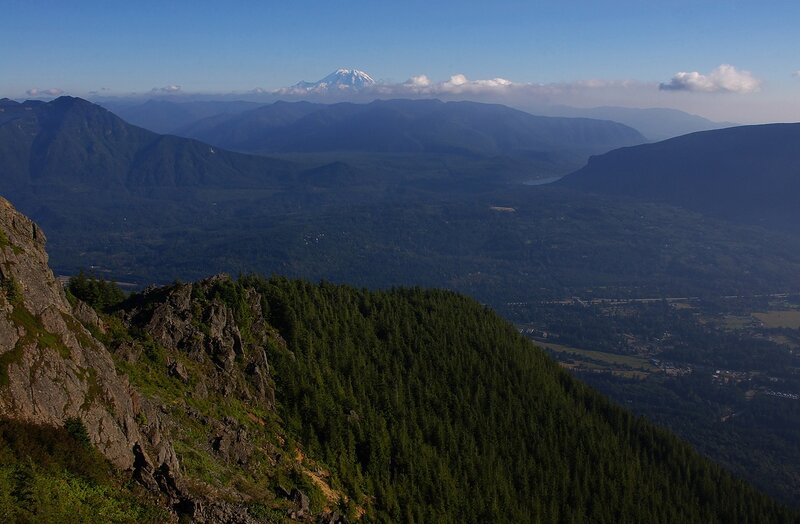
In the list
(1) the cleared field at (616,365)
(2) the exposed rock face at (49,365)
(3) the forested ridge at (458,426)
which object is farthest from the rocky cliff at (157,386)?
(1) the cleared field at (616,365)

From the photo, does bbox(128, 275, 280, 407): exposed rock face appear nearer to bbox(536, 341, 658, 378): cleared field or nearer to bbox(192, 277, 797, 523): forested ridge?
bbox(192, 277, 797, 523): forested ridge

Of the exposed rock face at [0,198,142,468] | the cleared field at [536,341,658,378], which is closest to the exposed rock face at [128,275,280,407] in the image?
the exposed rock face at [0,198,142,468]

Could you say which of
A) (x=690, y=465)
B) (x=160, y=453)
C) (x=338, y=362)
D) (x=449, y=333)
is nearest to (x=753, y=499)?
(x=690, y=465)

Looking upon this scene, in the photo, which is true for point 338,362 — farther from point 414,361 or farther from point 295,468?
point 295,468

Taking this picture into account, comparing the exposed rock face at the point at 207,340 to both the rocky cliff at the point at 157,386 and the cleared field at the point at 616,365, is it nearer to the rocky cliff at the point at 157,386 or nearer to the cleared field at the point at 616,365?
the rocky cliff at the point at 157,386

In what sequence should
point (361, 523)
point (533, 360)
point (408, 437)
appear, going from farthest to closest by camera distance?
point (533, 360) → point (408, 437) → point (361, 523)

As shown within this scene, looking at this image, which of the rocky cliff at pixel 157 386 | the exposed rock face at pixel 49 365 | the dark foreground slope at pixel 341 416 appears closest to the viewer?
the exposed rock face at pixel 49 365
